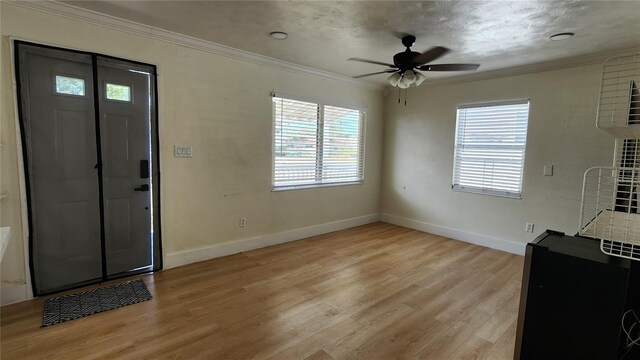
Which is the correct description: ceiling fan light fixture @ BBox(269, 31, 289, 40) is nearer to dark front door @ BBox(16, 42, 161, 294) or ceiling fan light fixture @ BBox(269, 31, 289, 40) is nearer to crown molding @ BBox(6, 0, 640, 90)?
crown molding @ BBox(6, 0, 640, 90)

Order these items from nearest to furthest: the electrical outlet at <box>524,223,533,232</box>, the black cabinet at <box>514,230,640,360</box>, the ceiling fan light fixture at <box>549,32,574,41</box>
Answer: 1. the black cabinet at <box>514,230,640,360</box>
2. the ceiling fan light fixture at <box>549,32,574,41</box>
3. the electrical outlet at <box>524,223,533,232</box>

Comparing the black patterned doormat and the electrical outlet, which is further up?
the electrical outlet

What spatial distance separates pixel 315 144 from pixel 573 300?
12.4 feet

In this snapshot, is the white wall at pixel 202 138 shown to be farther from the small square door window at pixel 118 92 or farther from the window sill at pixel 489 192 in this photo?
the window sill at pixel 489 192

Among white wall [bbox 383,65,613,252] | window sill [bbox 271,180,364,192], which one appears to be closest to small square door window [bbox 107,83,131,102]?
window sill [bbox 271,180,364,192]

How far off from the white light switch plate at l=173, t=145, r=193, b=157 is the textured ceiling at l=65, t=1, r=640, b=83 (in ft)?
3.96

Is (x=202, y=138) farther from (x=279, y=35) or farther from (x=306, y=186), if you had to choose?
(x=306, y=186)

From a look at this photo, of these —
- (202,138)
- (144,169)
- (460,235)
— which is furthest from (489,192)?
(144,169)

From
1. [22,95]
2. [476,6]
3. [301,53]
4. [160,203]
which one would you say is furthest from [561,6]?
[22,95]

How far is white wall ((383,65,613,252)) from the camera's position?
3805 millimetres

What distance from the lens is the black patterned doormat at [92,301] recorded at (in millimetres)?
2523

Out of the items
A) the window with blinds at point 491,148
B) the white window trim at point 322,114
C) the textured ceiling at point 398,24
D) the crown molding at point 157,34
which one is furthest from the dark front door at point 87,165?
the window with blinds at point 491,148

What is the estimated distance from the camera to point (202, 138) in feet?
12.0

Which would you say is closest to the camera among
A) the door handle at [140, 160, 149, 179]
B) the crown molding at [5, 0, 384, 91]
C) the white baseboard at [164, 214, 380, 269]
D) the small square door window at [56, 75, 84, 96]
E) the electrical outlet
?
the crown molding at [5, 0, 384, 91]
